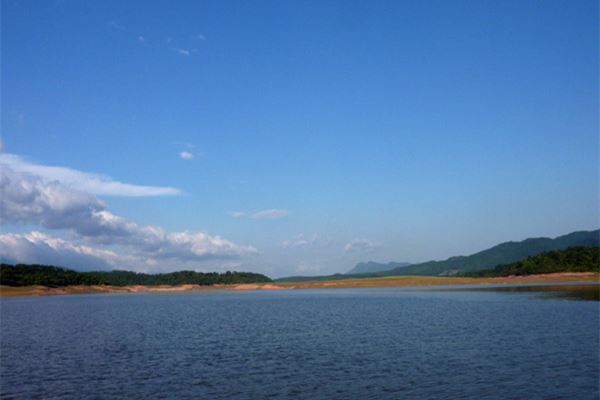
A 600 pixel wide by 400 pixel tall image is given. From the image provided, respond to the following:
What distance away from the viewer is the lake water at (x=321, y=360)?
30297mm

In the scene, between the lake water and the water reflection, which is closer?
the lake water

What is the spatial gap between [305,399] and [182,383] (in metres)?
9.34

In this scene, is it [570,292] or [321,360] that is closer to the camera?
[321,360]

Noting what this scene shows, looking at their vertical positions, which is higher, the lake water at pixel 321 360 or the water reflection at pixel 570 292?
the water reflection at pixel 570 292

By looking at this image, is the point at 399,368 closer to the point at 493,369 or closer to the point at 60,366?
the point at 493,369

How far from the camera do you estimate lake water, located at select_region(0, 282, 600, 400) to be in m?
30.3

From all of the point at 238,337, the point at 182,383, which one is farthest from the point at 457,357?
the point at 238,337

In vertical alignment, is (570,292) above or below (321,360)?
above

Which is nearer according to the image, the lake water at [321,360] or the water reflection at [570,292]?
the lake water at [321,360]

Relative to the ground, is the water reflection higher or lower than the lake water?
higher

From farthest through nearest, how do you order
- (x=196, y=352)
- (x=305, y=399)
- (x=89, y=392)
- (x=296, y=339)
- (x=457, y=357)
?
1. (x=296, y=339)
2. (x=196, y=352)
3. (x=457, y=357)
4. (x=89, y=392)
5. (x=305, y=399)

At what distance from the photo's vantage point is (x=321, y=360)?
39.4 m

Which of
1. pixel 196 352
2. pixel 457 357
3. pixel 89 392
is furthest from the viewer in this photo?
pixel 196 352

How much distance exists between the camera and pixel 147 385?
3309 centimetres
